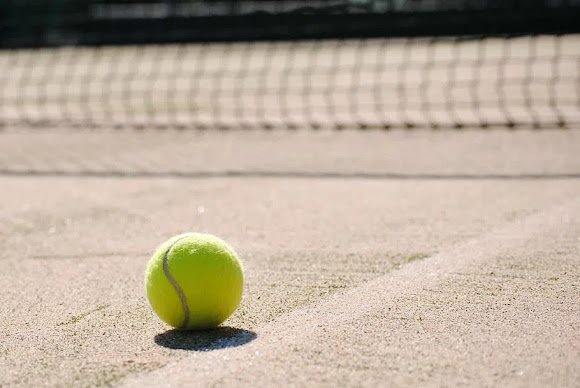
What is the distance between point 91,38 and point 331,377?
1039 cm

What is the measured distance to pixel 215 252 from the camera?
3.71 metres

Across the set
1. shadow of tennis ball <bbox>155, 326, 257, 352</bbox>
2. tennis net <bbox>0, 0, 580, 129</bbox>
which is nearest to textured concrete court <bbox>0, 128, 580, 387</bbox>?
shadow of tennis ball <bbox>155, 326, 257, 352</bbox>

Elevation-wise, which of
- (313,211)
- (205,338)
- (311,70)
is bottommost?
(311,70)

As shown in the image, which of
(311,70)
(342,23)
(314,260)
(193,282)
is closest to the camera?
(193,282)

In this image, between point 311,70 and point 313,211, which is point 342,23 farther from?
point 313,211

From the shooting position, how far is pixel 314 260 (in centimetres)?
504

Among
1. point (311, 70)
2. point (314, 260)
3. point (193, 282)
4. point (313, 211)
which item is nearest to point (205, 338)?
point (193, 282)

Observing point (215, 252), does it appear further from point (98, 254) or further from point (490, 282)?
point (98, 254)

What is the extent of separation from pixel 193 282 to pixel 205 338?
0.23 m

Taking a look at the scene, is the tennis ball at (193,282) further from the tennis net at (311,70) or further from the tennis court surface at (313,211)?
the tennis net at (311,70)

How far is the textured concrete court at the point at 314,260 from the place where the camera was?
3371 millimetres

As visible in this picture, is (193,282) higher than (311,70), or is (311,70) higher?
(193,282)

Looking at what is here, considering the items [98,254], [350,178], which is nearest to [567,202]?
[350,178]

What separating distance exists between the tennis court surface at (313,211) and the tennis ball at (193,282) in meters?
0.09
